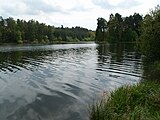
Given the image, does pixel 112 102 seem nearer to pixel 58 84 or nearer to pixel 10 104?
pixel 10 104

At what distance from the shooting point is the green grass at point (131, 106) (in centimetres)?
1167

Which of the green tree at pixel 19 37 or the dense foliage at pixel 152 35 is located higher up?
the dense foliage at pixel 152 35

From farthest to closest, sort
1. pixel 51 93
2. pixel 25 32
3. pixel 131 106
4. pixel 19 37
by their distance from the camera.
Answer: pixel 25 32 < pixel 19 37 < pixel 51 93 < pixel 131 106

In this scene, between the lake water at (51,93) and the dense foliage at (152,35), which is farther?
the dense foliage at (152,35)

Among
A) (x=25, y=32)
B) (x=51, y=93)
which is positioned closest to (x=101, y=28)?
(x=25, y=32)

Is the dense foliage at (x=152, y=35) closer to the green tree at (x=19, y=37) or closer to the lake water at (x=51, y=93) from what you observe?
the lake water at (x=51, y=93)

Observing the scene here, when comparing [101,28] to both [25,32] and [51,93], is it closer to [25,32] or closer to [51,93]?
[25,32]

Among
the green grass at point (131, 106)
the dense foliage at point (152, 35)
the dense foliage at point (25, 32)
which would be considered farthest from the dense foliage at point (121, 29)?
the green grass at point (131, 106)

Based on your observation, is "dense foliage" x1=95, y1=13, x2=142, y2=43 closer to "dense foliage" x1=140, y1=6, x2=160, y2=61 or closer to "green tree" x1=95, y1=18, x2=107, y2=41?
"green tree" x1=95, y1=18, x2=107, y2=41

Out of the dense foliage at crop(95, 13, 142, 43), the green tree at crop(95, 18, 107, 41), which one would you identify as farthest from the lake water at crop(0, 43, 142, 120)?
the green tree at crop(95, 18, 107, 41)

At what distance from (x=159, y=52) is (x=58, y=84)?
61.9ft

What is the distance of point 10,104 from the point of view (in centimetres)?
1593

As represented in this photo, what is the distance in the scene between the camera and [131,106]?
1340 cm

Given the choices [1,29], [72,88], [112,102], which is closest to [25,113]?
[112,102]
